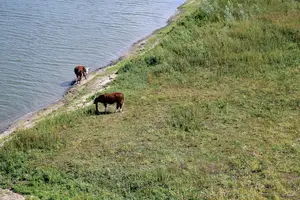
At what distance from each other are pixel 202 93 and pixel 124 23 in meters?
14.8

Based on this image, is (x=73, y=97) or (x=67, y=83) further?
(x=67, y=83)

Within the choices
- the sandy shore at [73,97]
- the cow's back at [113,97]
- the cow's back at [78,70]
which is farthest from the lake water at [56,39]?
the cow's back at [113,97]

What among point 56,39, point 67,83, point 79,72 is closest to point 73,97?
point 79,72

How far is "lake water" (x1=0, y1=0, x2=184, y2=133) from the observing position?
2109cm

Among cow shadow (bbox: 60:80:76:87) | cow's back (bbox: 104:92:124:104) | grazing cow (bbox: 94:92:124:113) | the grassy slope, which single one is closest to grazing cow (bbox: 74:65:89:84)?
cow shadow (bbox: 60:80:76:87)

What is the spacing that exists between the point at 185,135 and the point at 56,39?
15.3 metres

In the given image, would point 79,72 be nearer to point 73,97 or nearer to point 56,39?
point 73,97

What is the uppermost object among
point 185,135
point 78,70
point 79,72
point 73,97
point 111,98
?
point 111,98

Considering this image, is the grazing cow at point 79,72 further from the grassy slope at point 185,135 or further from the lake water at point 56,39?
the grassy slope at point 185,135

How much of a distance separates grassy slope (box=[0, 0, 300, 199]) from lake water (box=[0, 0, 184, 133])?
4.01 m

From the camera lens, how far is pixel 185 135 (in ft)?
46.8

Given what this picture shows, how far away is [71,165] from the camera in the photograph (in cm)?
1269

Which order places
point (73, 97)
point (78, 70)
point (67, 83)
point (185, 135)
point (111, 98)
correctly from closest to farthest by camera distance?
point (185, 135) < point (111, 98) < point (73, 97) < point (78, 70) < point (67, 83)

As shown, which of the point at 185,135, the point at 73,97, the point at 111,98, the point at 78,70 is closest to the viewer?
the point at 185,135
